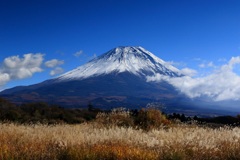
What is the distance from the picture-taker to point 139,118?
20.2 metres

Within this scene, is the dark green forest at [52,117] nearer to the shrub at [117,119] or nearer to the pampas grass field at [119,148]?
the shrub at [117,119]

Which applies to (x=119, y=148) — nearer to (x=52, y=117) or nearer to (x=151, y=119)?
(x=151, y=119)

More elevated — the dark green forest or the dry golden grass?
the dark green forest

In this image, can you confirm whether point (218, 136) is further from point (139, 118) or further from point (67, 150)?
point (139, 118)

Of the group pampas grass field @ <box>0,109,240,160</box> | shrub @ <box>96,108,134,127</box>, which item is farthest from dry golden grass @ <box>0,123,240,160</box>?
shrub @ <box>96,108,134,127</box>

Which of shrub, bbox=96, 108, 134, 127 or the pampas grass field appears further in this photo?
shrub, bbox=96, 108, 134, 127

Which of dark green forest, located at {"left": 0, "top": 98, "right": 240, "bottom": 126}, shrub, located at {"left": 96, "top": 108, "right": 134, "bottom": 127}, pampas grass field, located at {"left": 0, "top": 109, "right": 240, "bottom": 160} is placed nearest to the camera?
pampas grass field, located at {"left": 0, "top": 109, "right": 240, "bottom": 160}

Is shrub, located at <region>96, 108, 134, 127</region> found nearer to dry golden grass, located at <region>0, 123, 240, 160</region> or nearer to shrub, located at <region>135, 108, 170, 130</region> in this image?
shrub, located at <region>135, 108, 170, 130</region>

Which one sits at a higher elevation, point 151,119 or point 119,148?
point 151,119

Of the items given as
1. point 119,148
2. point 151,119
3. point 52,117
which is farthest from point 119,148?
point 52,117

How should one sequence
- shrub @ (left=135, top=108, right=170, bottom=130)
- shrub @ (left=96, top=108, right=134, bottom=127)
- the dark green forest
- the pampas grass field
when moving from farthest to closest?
the dark green forest < shrub @ (left=96, top=108, right=134, bottom=127) < shrub @ (left=135, top=108, right=170, bottom=130) < the pampas grass field

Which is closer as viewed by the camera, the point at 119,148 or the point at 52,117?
the point at 119,148

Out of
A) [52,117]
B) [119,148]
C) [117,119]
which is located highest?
[52,117]

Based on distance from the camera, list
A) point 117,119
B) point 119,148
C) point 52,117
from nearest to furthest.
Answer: point 119,148 < point 117,119 < point 52,117
